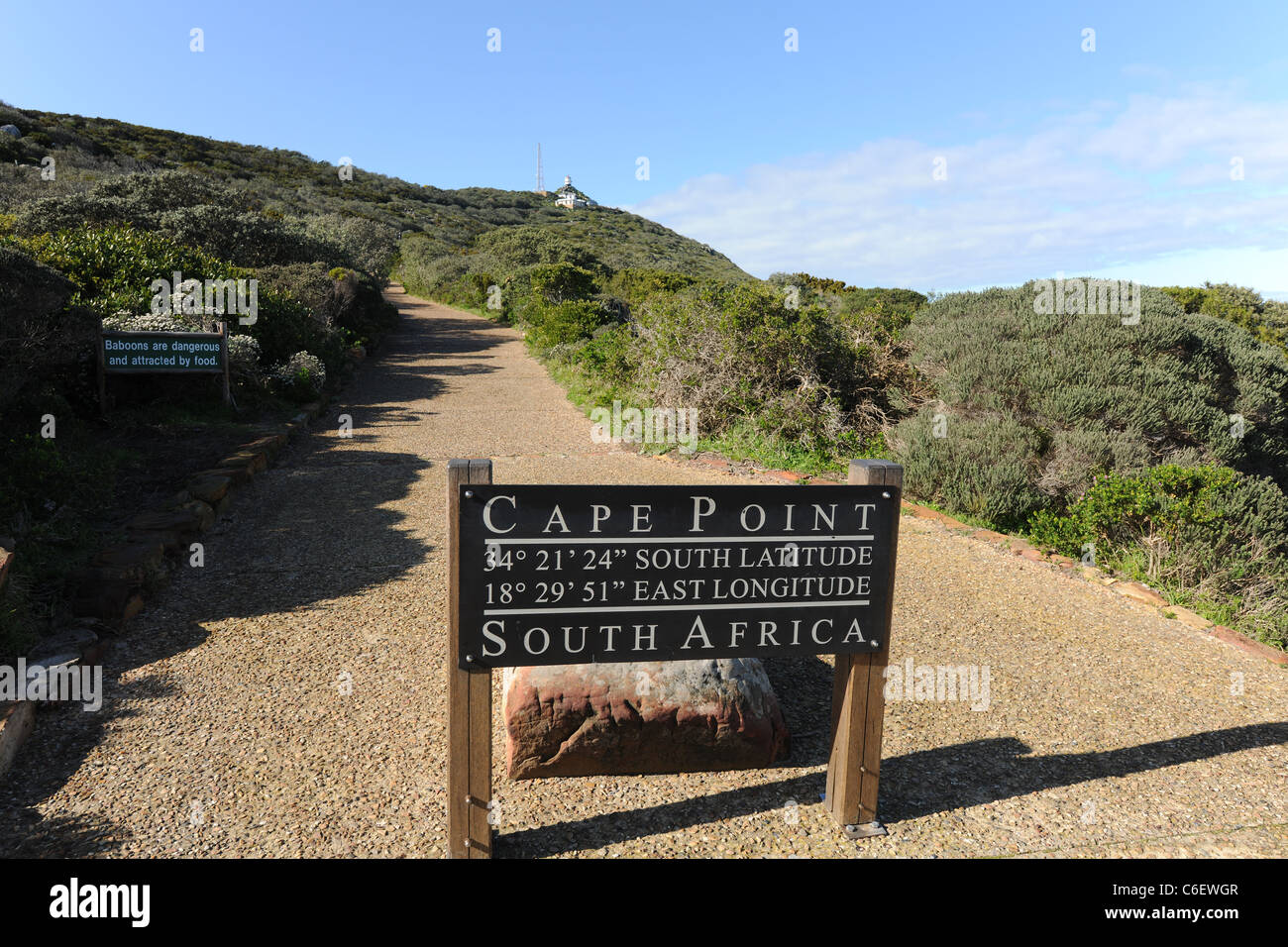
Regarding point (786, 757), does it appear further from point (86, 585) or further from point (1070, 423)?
point (1070, 423)

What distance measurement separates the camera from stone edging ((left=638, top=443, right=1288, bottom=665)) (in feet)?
15.4

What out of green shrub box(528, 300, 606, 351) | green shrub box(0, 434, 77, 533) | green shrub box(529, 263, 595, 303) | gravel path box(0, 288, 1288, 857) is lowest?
gravel path box(0, 288, 1288, 857)

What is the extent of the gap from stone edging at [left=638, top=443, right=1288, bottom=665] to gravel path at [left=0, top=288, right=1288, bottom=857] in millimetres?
129

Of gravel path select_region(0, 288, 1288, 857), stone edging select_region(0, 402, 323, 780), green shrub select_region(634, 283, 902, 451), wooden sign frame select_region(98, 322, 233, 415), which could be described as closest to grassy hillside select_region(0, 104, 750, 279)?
wooden sign frame select_region(98, 322, 233, 415)

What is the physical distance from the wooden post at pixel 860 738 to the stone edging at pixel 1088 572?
2.77ft

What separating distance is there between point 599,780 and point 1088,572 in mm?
4411

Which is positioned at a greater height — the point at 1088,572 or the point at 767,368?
the point at 767,368

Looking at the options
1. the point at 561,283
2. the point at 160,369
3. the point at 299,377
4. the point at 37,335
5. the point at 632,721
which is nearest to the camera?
the point at 632,721

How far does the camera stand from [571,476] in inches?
314

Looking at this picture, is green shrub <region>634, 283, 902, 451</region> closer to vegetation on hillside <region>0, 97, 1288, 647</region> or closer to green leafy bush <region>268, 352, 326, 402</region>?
vegetation on hillside <region>0, 97, 1288, 647</region>

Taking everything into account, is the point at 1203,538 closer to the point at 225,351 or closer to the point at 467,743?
the point at 467,743

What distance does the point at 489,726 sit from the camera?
2.57 meters

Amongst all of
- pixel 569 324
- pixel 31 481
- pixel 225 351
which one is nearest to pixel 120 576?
pixel 31 481
